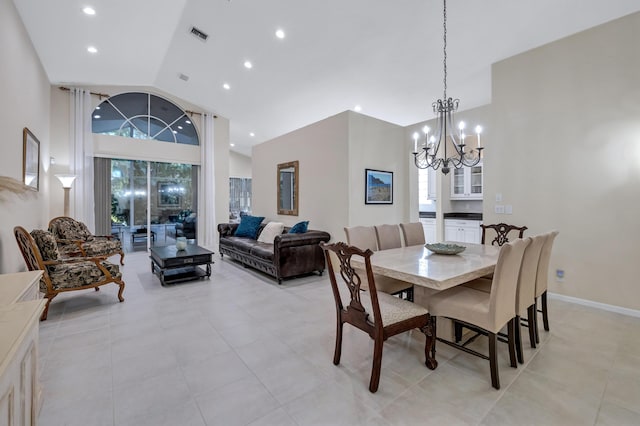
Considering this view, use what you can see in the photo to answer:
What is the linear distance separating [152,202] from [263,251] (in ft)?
14.8

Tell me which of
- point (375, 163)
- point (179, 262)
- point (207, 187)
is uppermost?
point (375, 163)

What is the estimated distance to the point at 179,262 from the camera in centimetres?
407

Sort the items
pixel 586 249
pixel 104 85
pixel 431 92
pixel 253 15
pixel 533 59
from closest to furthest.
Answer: pixel 586 249 → pixel 533 59 → pixel 253 15 → pixel 431 92 → pixel 104 85

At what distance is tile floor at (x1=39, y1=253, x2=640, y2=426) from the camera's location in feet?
5.29

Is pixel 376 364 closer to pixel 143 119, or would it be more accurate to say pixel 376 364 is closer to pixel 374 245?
pixel 374 245

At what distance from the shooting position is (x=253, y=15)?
13.1 ft

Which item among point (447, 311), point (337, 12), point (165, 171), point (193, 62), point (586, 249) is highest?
point (193, 62)

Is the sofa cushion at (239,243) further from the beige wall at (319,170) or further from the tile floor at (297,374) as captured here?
the tile floor at (297,374)

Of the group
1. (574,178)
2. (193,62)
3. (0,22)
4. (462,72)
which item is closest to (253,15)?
(193,62)

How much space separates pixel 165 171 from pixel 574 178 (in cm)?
813

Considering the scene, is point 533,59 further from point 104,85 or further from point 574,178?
point 104,85

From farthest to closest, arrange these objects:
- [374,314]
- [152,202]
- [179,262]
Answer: [152,202] → [179,262] → [374,314]

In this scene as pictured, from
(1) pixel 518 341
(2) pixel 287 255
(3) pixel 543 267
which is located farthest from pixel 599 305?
(2) pixel 287 255

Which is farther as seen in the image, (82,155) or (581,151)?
(82,155)
